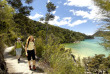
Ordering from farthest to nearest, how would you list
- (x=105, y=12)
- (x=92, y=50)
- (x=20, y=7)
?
(x=92, y=50) → (x=20, y=7) → (x=105, y=12)

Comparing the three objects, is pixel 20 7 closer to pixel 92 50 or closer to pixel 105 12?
pixel 105 12

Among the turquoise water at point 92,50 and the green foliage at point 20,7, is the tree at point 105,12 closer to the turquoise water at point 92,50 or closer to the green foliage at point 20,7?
the turquoise water at point 92,50

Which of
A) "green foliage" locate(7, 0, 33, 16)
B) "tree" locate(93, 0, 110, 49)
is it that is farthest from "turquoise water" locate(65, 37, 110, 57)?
"green foliage" locate(7, 0, 33, 16)

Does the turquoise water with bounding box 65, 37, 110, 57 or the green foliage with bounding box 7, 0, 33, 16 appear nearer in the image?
the turquoise water with bounding box 65, 37, 110, 57

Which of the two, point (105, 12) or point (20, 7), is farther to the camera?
point (20, 7)

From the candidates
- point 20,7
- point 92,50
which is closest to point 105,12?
point 20,7

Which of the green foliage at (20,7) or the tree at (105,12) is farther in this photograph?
the green foliage at (20,7)

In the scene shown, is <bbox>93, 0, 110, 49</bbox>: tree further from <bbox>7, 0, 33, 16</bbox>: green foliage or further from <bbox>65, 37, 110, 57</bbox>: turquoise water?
<bbox>7, 0, 33, 16</bbox>: green foliage

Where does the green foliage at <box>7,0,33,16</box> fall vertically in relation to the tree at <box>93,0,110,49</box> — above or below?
above

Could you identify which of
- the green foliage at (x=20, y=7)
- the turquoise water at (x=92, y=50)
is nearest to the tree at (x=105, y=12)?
the turquoise water at (x=92, y=50)

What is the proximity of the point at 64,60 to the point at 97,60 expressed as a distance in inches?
781

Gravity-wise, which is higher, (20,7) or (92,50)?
(20,7)

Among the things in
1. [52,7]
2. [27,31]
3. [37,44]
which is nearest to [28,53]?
[37,44]

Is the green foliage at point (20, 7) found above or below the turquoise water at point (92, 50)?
above
